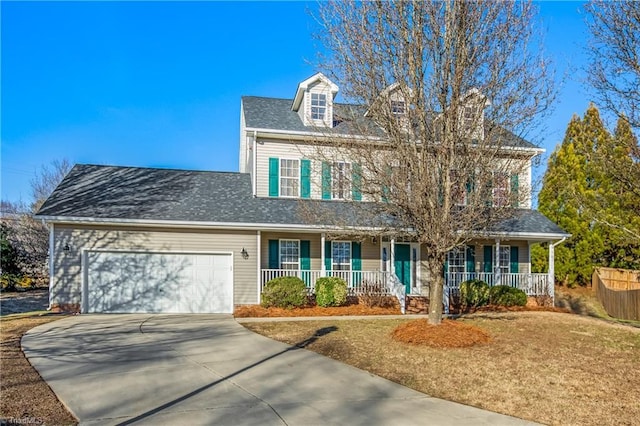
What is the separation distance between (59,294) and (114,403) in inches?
414

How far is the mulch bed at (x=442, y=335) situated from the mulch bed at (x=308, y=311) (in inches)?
180

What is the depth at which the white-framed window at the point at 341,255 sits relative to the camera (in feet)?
60.1

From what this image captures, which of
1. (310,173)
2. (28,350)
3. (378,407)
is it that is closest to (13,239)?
(310,173)

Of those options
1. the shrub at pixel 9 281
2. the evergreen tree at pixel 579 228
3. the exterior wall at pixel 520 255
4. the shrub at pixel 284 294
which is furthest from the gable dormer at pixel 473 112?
the shrub at pixel 9 281

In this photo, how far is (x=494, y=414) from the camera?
6.46 meters

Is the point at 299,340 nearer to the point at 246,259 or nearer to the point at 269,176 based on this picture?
the point at 246,259

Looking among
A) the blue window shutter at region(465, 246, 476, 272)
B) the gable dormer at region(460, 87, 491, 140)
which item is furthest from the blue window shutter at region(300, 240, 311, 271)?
the gable dormer at region(460, 87, 491, 140)

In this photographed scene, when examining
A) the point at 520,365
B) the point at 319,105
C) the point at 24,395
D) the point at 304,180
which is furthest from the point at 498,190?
the point at 24,395

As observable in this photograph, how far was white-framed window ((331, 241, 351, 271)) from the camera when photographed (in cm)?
1833

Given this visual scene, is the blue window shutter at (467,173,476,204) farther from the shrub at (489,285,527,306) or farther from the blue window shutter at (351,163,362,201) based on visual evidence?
the shrub at (489,285,527,306)

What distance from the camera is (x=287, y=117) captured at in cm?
1975

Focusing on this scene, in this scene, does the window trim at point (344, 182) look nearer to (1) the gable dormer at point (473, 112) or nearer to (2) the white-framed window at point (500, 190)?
(1) the gable dormer at point (473, 112)

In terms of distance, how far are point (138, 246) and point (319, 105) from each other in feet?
27.2

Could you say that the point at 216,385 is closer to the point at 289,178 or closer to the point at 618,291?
the point at 289,178
